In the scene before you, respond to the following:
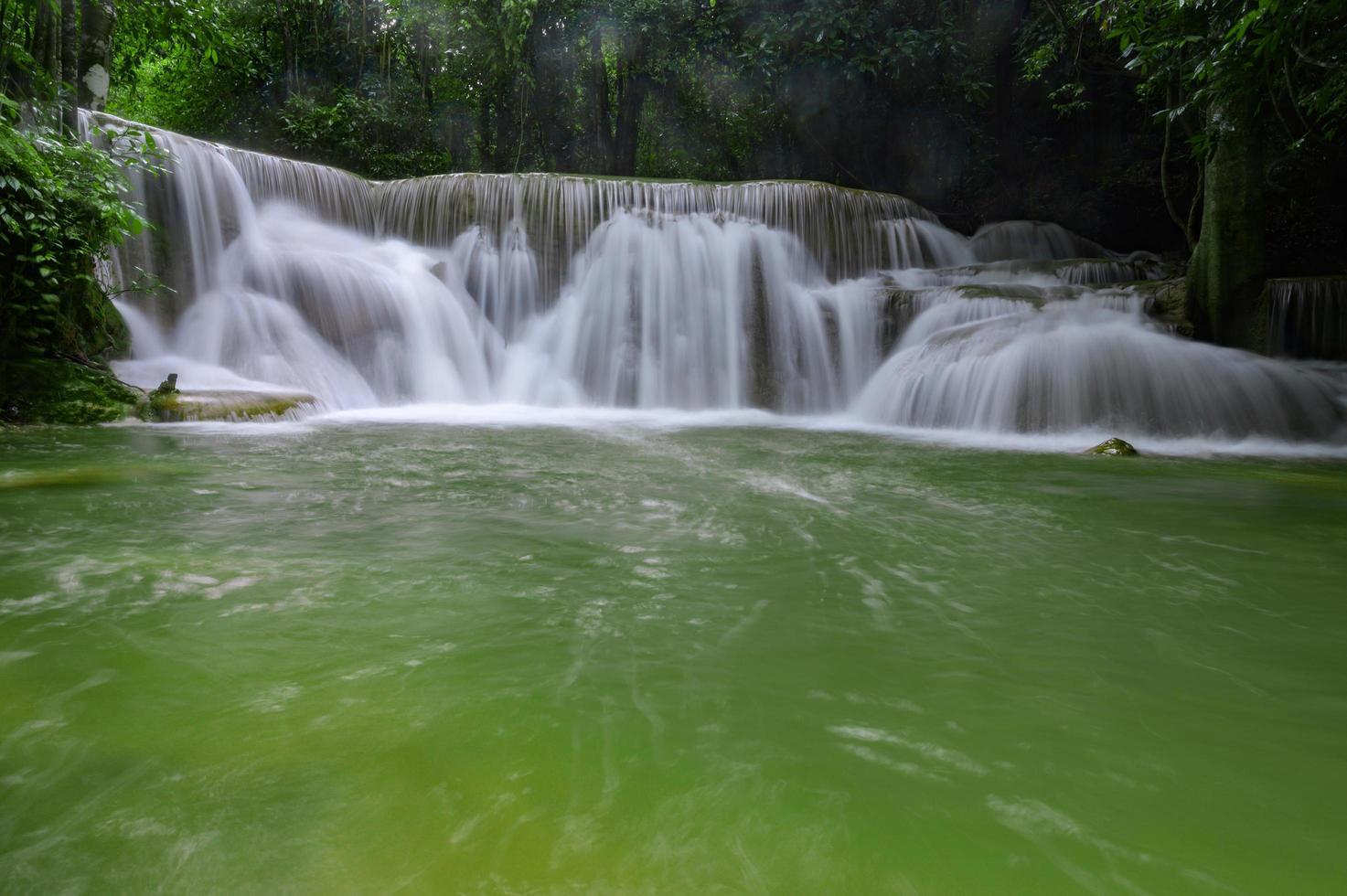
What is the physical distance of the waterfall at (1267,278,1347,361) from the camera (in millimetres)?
8992

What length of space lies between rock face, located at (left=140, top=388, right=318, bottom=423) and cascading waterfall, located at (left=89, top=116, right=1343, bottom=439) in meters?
1.47

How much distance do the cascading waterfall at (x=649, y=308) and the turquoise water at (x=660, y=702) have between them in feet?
17.3

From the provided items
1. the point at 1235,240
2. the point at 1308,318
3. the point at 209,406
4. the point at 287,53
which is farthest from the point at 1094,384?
the point at 287,53

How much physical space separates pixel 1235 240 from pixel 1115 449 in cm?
476

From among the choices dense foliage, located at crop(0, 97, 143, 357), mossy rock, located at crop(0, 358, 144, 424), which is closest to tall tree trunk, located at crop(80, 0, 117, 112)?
dense foliage, located at crop(0, 97, 143, 357)

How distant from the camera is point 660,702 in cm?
161

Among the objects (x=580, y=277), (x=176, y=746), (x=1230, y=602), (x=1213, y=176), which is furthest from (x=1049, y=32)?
(x=176, y=746)

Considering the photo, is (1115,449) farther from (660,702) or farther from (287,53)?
(287,53)

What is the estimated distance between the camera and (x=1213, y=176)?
9.39 meters

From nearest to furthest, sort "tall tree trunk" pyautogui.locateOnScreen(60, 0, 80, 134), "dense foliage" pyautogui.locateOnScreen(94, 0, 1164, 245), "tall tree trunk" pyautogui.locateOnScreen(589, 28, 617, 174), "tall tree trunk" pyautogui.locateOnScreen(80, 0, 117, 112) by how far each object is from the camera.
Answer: "tall tree trunk" pyautogui.locateOnScreen(60, 0, 80, 134)
"tall tree trunk" pyautogui.locateOnScreen(80, 0, 117, 112)
"dense foliage" pyautogui.locateOnScreen(94, 0, 1164, 245)
"tall tree trunk" pyautogui.locateOnScreen(589, 28, 617, 174)

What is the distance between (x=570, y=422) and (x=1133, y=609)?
705 cm

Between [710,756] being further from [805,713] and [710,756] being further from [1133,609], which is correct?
[1133,609]

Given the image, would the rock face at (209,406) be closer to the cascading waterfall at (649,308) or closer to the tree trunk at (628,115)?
the cascading waterfall at (649,308)

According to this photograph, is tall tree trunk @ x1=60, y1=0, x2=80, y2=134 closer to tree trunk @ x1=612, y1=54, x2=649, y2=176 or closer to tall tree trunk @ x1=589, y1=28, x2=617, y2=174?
tall tree trunk @ x1=589, y1=28, x2=617, y2=174
